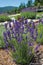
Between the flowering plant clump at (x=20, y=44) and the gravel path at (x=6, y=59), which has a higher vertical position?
the flowering plant clump at (x=20, y=44)

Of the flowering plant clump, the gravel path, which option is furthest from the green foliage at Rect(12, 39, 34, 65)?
the gravel path

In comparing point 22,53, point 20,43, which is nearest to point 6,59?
point 22,53

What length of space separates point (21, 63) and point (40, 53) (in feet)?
2.16

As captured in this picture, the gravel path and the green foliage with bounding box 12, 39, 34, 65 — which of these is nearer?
the green foliage with bounding box 12, 39, 34, 65

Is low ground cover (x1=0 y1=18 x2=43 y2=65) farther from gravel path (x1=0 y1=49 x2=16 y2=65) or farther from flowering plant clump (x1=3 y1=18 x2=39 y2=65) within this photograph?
gravel path (x1=0 y1=49 x2=16 y2=65)

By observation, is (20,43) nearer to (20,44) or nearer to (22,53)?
(20,44)

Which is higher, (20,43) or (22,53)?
(20,43)

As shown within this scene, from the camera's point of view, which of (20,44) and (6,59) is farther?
(6,59)

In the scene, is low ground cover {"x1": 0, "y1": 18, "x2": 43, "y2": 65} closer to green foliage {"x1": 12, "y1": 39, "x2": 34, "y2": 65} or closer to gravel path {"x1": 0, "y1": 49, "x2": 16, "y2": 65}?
green foliage {"x1": 12, "y1": 39, "x2": 34, "y2": 65}

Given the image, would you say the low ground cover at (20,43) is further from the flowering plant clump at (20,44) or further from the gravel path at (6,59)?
the gravel path at (6,59)

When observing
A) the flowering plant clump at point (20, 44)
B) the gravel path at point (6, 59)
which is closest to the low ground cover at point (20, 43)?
the flowering plant clump at point (20, 44)

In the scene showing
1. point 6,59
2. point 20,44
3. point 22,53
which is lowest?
point 6,59

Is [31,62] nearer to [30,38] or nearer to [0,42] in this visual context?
[30,38]

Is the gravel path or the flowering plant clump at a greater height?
the flowering plant clump
